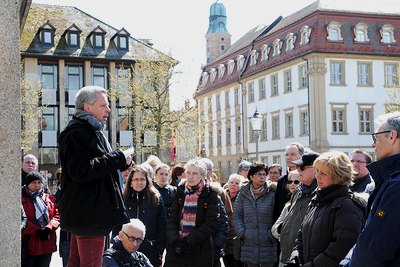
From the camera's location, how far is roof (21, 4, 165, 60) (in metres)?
46.0

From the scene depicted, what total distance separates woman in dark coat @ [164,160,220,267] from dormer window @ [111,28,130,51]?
134 ft

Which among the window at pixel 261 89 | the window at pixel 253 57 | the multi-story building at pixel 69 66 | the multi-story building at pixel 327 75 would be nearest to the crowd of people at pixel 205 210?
the multi-story building at pixel 327 75

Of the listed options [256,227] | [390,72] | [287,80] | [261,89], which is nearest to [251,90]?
[261,89]

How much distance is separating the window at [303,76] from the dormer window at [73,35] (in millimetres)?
17359

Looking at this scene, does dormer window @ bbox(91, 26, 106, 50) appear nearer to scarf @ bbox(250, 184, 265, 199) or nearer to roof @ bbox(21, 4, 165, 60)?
roof @ bbox(21, 4, 165, 60)

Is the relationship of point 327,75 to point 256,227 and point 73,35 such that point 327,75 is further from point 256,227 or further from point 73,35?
point 256,227

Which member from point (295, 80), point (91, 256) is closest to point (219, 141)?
point (295, 80)

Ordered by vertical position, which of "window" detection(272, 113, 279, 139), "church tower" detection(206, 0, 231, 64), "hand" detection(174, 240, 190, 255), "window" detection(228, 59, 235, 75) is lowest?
"hand" detection(174, 240, 190, 255)

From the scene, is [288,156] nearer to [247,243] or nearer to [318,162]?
[247,243]

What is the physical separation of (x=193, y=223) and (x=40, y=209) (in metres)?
2.42

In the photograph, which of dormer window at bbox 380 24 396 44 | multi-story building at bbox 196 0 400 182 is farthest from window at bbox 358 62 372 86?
dormer window at bbox 380 24 396 44

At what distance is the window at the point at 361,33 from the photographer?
159ft

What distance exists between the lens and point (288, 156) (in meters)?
8.39

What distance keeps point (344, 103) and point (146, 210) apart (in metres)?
41.4
